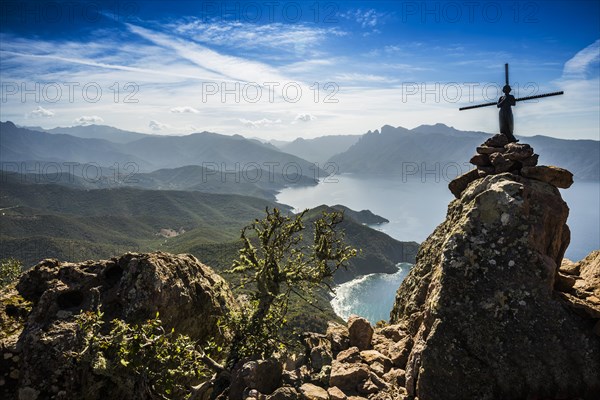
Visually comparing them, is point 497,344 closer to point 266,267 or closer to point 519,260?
point 519,260

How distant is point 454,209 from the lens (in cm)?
1914

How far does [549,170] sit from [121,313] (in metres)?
19.8

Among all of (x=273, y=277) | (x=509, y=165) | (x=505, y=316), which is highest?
(x=509, y=165)

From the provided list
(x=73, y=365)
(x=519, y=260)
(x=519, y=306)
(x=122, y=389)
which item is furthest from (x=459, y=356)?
(x=73, y=365)

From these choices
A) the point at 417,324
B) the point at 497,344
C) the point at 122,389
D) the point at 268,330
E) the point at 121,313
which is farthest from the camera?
the point at 417,324

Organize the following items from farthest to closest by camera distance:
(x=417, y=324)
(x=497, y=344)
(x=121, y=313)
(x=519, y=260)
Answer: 1. (x=417, y=324)
2. (x=121, y=313)
3. (x=519, y=260)
4. (x=497, y=344)

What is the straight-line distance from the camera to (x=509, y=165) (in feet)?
56.4

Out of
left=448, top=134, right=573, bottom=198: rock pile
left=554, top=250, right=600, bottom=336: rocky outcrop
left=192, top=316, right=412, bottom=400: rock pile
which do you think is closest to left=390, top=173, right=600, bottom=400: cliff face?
left=554, top=250, right=600, bottom=336: rocky outcrop

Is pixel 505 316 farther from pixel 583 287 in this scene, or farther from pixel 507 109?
pixel 507 109

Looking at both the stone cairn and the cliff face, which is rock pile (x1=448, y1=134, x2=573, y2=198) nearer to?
the stone cairn

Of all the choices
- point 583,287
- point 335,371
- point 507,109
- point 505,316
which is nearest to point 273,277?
point 335,371

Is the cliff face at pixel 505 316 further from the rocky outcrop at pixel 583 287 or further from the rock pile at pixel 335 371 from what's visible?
the rock pile at pixel 335 371

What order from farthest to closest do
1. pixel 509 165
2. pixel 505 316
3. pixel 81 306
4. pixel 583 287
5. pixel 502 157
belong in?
pixel 502 157 < pixel 509 165 < pixel 583 287 < pixel 81 306 < pixel 505 316

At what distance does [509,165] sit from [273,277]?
534 inches
